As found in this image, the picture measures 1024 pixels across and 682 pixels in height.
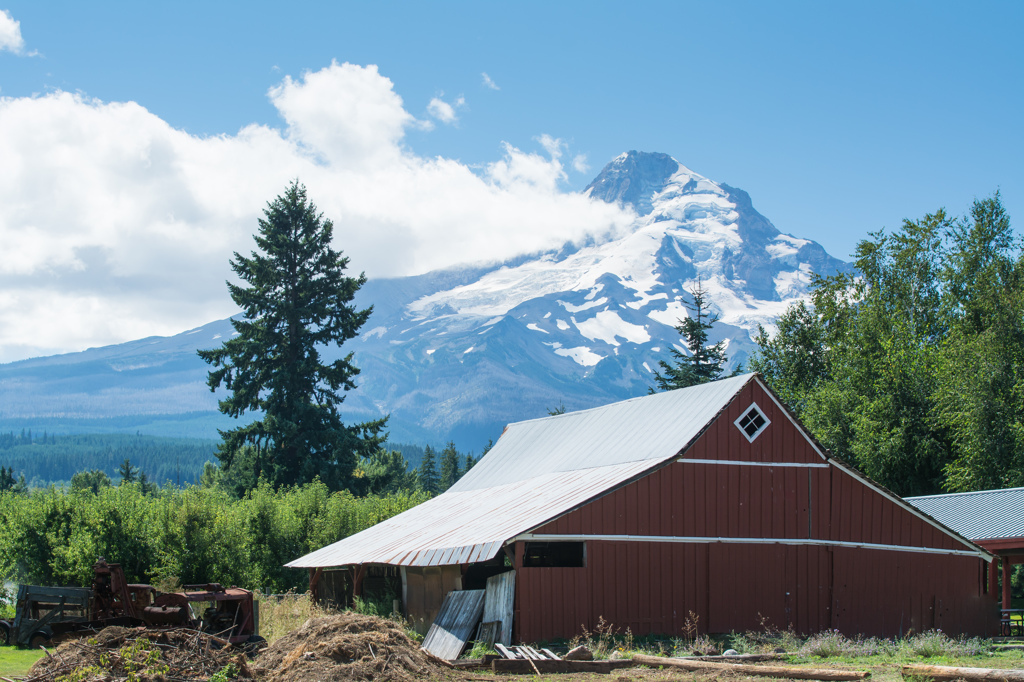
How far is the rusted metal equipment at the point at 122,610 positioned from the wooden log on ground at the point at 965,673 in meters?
13.5

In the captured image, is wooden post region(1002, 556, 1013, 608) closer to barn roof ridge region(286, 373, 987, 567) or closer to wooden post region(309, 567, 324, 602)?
barn roof ridge region(286, 373, 987, 567)

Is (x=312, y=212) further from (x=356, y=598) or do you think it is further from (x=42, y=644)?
(x=42, y=644)

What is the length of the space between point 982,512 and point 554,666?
18.7 metres

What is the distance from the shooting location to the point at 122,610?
22031 millimetres

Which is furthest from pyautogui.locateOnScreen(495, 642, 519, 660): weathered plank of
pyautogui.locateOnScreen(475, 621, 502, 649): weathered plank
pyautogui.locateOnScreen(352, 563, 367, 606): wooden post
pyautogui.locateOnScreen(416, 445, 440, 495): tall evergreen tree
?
pyautogui.locateOnScreen(416, 445, 440, 495): tall evergreen tree

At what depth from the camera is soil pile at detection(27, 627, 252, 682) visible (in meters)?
16.2

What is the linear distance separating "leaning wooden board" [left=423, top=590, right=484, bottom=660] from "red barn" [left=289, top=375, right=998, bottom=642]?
842 mm

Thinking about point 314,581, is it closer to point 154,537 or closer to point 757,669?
point 154,537

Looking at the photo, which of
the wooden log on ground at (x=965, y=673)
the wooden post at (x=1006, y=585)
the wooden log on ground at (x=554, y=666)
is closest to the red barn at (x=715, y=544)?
the wooden post at (x=1006, y=585)

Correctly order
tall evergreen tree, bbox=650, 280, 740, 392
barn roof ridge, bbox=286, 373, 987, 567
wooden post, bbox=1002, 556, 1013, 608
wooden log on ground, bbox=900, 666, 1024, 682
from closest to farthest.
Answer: wooden log on ground, bbox=900, 666, 1024, 682
barn roof ridge, bbox=286, 373, 987, 567
wooden post, bbox=1002, 556, 1013, 608
tall evergreen tree, bbox=650, 280, 740, 392

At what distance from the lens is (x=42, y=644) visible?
23141 millimetres

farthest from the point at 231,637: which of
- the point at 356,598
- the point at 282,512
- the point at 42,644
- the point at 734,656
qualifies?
the point at 282,512

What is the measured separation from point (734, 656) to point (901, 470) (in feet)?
103

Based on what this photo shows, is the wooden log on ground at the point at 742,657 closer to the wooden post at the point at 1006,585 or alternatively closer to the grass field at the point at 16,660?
the grass field at the point at 16,660
